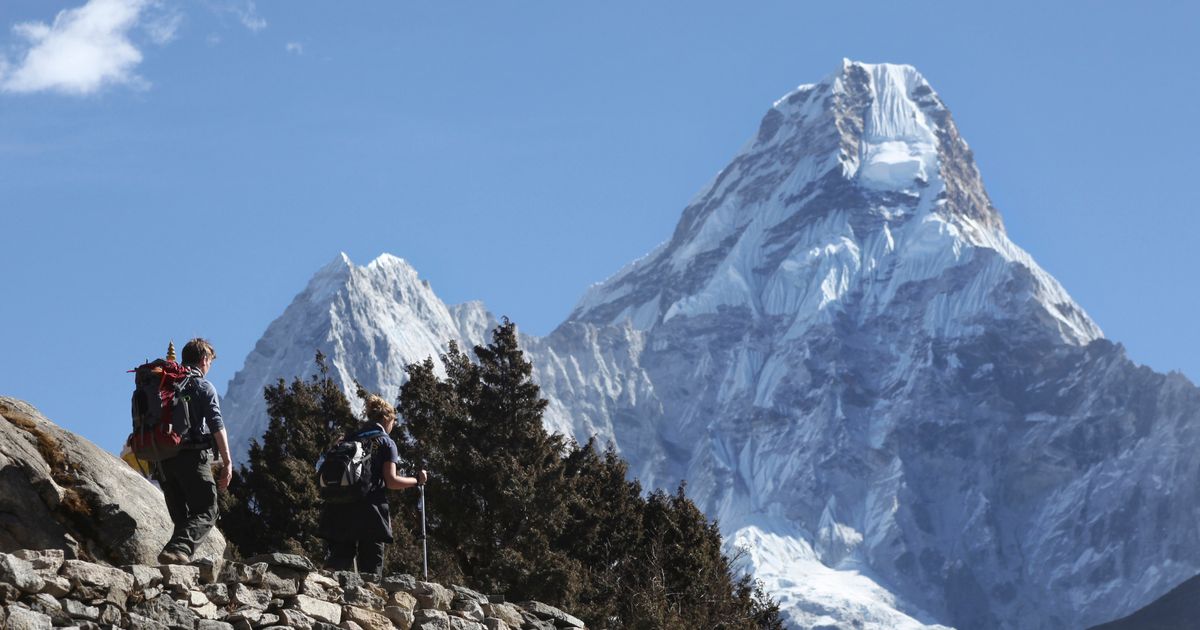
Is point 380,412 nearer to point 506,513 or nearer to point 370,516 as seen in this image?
point 370,516

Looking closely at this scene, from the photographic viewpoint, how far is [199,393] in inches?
723

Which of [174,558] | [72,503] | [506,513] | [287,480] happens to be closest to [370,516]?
[174,558]

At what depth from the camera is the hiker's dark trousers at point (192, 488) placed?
1833 cm

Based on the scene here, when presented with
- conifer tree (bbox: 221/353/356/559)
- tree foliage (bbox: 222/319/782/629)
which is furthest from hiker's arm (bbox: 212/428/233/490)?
conifer tree (bbox: 221/353/356/559)

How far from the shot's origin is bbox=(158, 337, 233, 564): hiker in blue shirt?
18281 mm

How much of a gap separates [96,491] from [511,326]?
3483 centimetres

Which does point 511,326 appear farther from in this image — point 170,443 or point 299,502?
point 170,443

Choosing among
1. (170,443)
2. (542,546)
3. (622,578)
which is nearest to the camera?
(170,443)

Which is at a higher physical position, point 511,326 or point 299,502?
point 511,326

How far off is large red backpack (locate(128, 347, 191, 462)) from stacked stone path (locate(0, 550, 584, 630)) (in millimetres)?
1234

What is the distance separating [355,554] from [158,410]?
109 inches

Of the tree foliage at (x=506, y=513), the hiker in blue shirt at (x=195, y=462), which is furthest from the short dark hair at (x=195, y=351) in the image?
Result: the tree foliage at (x=506, y=513)

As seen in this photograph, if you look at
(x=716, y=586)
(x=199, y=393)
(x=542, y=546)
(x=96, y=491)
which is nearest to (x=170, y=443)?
(x=199, y=393)

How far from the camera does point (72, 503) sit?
1925 centimetres
